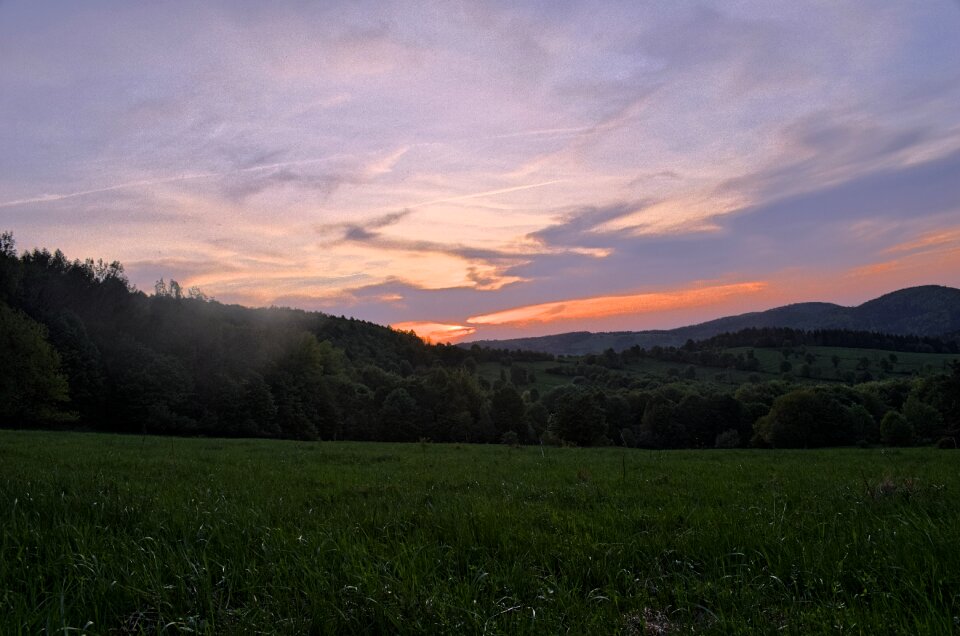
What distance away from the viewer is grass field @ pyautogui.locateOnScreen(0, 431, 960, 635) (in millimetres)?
3215

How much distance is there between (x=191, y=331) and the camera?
71312 millimetres

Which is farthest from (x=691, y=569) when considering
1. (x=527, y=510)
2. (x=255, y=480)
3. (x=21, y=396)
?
(x=21, y=396)

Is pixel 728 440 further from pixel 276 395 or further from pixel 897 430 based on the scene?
pixel 276 395

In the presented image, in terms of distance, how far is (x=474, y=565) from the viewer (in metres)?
4.38

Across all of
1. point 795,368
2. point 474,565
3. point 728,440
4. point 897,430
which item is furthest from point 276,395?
point 795,368

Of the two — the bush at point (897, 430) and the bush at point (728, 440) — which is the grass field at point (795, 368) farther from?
the bush at point (897, 430)

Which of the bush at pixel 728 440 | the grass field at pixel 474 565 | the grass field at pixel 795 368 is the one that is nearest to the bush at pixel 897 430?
the bush at pixel 728 440

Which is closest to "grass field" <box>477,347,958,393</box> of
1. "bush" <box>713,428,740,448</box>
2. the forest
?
the forest

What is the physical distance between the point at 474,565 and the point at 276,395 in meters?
69.7

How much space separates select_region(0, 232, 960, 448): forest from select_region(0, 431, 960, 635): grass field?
46008 mm

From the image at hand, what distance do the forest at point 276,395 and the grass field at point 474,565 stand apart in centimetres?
4601

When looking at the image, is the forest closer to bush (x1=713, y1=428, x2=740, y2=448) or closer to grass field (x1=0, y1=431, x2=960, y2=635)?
bush (x1=713, y1=428, x2=740, y2=448)

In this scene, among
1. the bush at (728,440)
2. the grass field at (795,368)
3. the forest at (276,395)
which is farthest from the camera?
the grass field at (795,368)

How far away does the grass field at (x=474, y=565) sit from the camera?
3.21m
